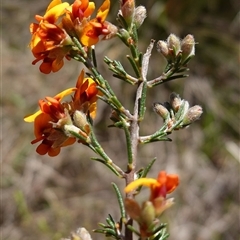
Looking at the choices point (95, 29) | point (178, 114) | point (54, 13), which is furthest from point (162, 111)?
point (54, 13)

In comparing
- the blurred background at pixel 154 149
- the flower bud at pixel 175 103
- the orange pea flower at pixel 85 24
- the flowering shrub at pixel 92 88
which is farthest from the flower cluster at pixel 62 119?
the blurred background at pixel 154 149

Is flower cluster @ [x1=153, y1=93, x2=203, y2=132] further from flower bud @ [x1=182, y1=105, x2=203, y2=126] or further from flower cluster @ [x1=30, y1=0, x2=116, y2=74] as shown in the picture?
flower cluster @ [x1=30, y1=0, x2=116, y2=74]

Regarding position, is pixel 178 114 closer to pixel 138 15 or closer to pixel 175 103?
pixel 175 103

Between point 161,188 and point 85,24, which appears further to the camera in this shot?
A: point 85,24

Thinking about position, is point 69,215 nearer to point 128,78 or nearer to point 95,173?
point 95,173

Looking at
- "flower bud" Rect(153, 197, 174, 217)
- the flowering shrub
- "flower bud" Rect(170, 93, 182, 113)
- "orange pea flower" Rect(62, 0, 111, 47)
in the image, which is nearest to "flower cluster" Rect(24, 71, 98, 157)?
the flowering shrub

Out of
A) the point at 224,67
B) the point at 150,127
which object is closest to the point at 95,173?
the point at 150,127
